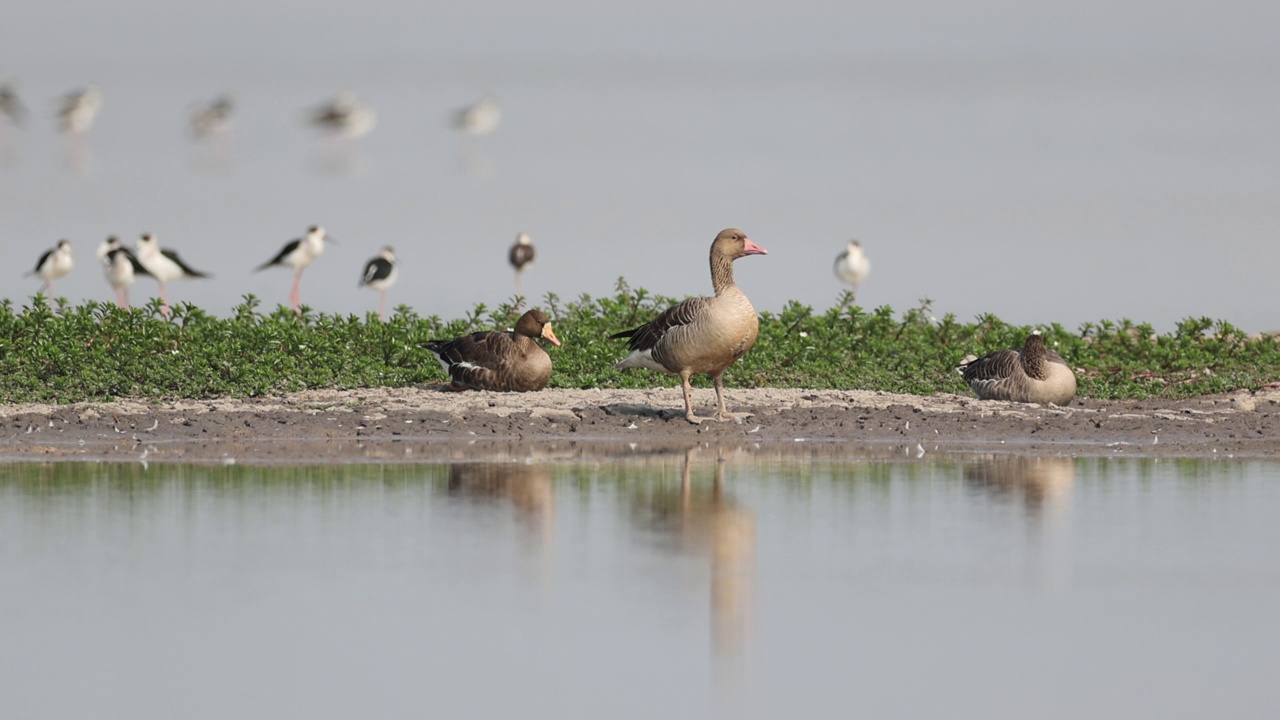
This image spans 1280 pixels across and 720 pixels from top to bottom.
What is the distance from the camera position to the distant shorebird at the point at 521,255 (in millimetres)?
41281

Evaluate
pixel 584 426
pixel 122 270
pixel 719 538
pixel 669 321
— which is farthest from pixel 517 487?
pixel 122 270

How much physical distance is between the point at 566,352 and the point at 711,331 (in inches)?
198

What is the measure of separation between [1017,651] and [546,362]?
11833 millimetres

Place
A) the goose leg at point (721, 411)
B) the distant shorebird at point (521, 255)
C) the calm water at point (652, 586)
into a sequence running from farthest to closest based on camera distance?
the distant shorebird at point (521, 255) → the goose leg at point (721, 411) → the calm water at point (652, 586)

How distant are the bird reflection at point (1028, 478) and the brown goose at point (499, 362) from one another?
587 centimetres

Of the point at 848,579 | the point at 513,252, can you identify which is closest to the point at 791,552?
the point at 848,579

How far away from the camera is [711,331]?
15.9m

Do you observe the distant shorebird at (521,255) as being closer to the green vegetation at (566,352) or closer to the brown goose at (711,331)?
the green vegetation at (566,352)

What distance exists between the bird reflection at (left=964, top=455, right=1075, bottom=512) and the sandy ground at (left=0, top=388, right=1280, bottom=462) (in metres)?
0.86

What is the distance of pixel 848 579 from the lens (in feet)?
28.8

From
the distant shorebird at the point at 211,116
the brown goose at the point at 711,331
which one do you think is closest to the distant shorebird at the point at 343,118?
the distant shorebird at the point at 211,116

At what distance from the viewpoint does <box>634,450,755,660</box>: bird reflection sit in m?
7.55

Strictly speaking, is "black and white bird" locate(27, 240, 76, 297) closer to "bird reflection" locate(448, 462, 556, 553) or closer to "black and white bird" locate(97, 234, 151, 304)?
"black and white bird" locate(97, 234, 151, 304)

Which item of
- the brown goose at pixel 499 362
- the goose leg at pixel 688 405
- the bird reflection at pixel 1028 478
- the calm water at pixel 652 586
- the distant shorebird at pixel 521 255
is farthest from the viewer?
the distant shorebird at pixel 521 255
